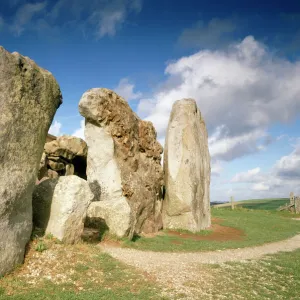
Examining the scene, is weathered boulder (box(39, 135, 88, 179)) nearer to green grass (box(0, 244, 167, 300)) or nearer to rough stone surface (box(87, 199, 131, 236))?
rough stone surface (box(87, 199, 131, 236))

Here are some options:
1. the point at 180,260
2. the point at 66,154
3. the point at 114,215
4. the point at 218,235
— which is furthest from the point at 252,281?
the point at 66,154

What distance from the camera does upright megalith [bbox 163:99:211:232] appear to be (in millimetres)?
18891

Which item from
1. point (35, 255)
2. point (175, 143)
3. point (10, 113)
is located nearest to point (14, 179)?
point (10, 113)

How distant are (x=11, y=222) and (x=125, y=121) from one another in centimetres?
974

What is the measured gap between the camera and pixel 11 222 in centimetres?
796

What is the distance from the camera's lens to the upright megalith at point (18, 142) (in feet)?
25.3

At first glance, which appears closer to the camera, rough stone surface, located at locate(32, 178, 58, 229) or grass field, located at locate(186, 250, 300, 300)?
grass field, located at locate(186, 250, 300, 300)

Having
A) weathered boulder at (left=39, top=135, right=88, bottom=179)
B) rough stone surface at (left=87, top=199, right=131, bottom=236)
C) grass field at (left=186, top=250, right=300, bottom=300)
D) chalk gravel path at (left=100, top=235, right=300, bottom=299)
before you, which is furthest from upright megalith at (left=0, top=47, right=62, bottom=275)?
weathered boulder at (left=39, top=135, right=88, bottom=179)

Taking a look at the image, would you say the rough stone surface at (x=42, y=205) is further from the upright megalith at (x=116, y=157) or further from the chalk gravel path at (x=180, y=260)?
the upright megalith at (x=116, y=157)

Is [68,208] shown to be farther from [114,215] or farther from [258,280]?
[258,280]

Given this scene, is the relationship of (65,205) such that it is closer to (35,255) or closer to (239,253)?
(35,255)


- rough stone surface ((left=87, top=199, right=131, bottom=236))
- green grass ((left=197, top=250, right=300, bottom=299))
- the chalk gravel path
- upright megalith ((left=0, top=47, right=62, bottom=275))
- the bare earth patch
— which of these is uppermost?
upright megalith ((left=0, top=47, right=62, bottom=275))

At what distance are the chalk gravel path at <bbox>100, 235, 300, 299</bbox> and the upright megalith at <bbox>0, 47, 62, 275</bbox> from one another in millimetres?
3663

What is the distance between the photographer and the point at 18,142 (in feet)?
26.9
